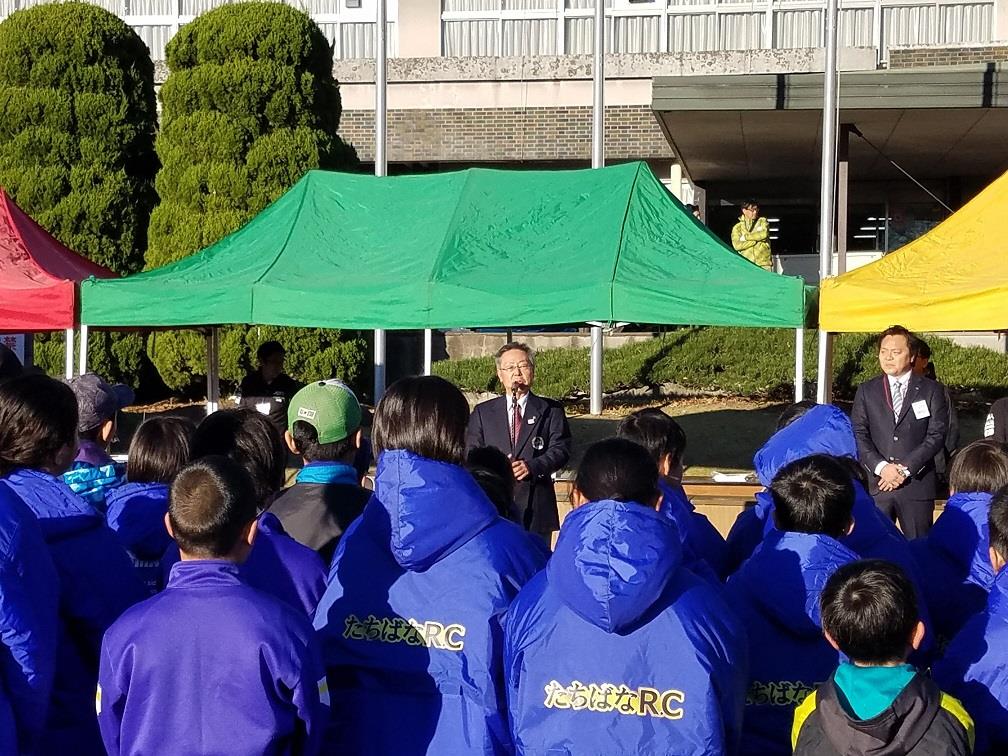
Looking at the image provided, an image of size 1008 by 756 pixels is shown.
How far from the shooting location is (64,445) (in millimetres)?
3287

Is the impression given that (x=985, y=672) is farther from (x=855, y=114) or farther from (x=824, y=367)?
(x=855, y=114)

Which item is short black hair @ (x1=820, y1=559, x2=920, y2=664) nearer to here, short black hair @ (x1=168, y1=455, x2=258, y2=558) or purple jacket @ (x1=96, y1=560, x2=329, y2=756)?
purple jacket @ (x1=96, y1=560, x2=329, y2=756)

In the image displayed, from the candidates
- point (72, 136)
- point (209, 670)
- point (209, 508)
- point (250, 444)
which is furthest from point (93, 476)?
point (72, 136)

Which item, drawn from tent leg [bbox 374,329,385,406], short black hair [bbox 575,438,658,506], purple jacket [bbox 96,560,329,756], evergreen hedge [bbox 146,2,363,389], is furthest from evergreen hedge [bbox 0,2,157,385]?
short black hair [bbox 575,438,658,506]

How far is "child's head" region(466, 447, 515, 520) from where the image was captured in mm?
3699

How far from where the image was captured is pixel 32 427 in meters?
3.22

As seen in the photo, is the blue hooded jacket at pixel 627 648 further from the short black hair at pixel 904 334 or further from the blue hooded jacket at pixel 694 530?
the short black hair at pixel 904 334

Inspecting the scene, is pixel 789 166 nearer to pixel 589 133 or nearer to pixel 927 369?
pixel 589 133

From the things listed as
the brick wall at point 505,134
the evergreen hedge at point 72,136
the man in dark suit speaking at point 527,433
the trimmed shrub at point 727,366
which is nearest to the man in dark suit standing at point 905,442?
the man in dark suit speaking at point 527,433

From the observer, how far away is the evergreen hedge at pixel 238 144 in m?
14.4

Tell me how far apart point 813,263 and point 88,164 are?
9.92m

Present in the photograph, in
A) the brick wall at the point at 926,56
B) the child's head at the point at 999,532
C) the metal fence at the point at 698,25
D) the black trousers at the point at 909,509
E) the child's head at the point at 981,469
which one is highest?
the metal fence at the point at 698,25

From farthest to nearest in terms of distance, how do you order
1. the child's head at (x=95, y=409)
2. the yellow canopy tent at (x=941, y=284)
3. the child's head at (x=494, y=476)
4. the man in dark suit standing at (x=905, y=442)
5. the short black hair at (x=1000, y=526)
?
1. the man in dark suit standing at (x=905, y=442)
2. the yellow canopy tent at (x=941, y=284)
3. the child's head at (x=95, y=409)
4. the child's head at (x=494, y=476)
5. the short black hair at (x=1000, y=526)

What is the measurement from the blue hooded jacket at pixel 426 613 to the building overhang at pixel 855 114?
1064cm
